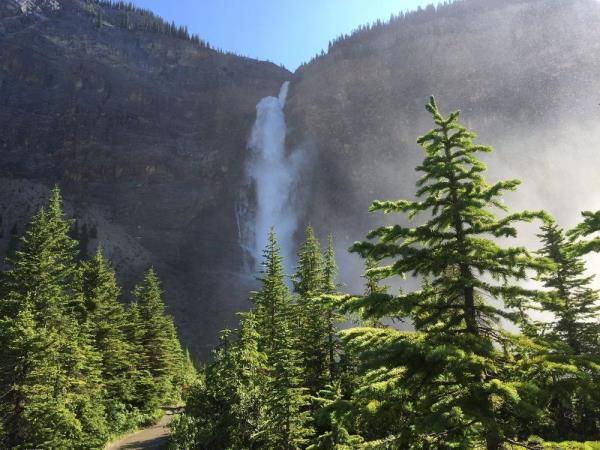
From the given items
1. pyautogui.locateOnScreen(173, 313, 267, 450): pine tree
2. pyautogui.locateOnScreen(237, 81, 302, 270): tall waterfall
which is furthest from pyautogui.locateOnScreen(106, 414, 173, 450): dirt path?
pyautogui.locateOnScreen(237, 81, 302, 270): tall waterfall

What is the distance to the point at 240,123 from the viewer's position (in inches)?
4419

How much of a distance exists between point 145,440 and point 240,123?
94.7 meters

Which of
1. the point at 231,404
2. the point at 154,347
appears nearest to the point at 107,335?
the point at 154,347

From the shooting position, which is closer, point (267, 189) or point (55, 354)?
point (55, 354)

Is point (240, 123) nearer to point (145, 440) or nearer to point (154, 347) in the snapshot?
point (154, 347)

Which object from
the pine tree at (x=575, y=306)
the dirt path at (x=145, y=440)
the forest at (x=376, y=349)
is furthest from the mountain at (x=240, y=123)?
the pine tree at (x=575, y=306)

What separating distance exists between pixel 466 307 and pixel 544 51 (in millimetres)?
112883

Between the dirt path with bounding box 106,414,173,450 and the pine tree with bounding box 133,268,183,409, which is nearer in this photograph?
the dirt path with bounding box 106,414,173,450

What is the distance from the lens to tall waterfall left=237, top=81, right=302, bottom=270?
3688 inches

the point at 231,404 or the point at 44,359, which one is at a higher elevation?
the point at 44,359

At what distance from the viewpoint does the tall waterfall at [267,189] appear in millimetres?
93688

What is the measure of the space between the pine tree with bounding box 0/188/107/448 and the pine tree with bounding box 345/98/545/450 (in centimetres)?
1678

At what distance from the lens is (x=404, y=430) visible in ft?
18.5

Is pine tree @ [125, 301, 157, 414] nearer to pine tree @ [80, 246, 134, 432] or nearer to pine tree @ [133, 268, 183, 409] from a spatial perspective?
pine tree @ [133, 268, 183, 409]
